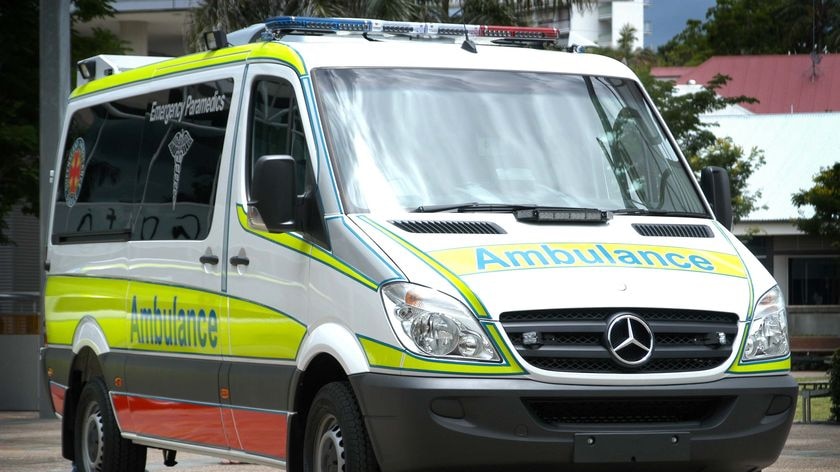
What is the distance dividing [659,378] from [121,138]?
189 inches

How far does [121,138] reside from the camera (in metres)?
10.9

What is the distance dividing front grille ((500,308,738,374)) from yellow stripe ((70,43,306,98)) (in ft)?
6.55

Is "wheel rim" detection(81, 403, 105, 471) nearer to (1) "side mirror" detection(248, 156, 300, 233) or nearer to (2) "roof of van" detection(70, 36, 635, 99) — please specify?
(2) "roof of van" detection(70, 36, 635, 99)

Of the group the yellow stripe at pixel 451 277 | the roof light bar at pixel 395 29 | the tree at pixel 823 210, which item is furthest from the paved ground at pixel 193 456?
the tree at pixel 823 210

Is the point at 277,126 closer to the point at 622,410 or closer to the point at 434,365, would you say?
the point at 434,365

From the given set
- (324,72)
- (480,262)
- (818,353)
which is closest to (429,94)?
(324,72)

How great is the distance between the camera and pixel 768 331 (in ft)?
25.1

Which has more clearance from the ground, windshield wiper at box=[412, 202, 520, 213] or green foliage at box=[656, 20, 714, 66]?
green foliage at box=[656, 20, 714, 66]

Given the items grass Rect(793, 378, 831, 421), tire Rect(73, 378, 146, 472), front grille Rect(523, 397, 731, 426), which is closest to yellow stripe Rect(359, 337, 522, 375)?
front grille Rect(523, 397, 731, 426)

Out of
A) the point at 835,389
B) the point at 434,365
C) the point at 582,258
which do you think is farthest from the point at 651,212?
the point at 835,389

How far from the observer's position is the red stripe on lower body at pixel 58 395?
11.4m

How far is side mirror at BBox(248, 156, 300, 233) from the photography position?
7.80m

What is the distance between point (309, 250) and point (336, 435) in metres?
0.90

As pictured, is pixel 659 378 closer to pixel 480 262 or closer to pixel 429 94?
pixel 480 262
